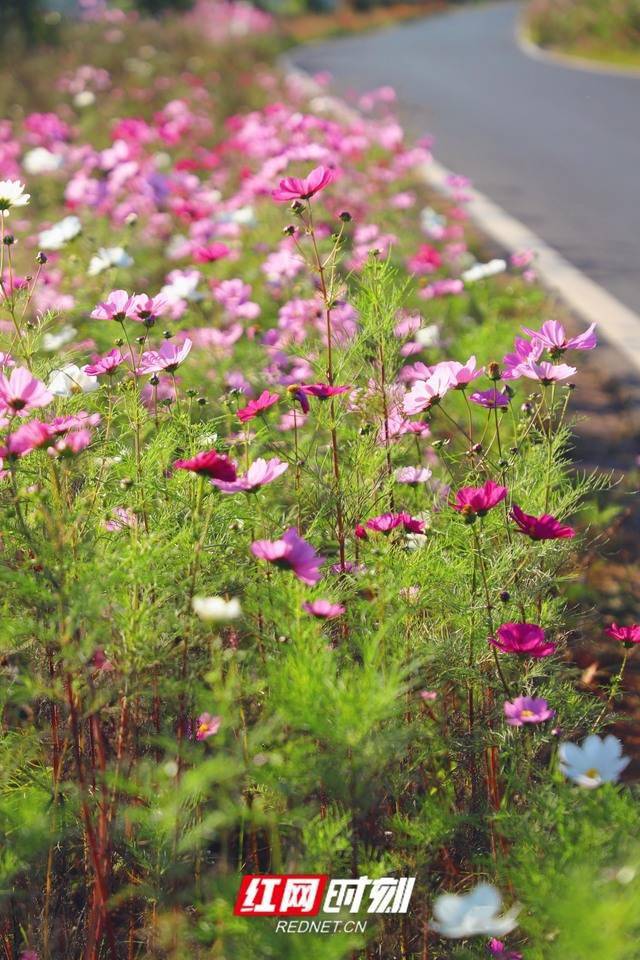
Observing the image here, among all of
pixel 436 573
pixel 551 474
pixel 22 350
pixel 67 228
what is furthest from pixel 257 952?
pixel 67 228

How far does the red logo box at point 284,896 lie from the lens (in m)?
1.51

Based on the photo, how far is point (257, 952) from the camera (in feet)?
4.89

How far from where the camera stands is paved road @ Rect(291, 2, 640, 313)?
6703mm

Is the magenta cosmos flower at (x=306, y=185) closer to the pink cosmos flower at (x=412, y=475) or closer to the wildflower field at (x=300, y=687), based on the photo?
the wildflower field at (x=300, y=687)

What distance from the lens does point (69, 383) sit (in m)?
2.27

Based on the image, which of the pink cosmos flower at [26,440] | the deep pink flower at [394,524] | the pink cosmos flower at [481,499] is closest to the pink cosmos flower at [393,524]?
the deep pink flower at [394,524]

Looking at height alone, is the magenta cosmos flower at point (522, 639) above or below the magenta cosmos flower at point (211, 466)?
below

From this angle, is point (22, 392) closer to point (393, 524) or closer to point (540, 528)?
point (393, 524)

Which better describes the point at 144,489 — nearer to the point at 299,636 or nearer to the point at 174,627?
the point at 174,627

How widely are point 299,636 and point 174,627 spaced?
24cm

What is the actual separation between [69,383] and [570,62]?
55.4 ft

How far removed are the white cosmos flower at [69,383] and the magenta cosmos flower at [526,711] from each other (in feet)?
3.27

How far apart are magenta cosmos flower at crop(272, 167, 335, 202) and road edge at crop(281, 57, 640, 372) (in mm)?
2445

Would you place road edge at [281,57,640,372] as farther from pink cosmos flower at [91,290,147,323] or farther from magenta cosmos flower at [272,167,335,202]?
pink cosmos flower at [91,290,147,323]
